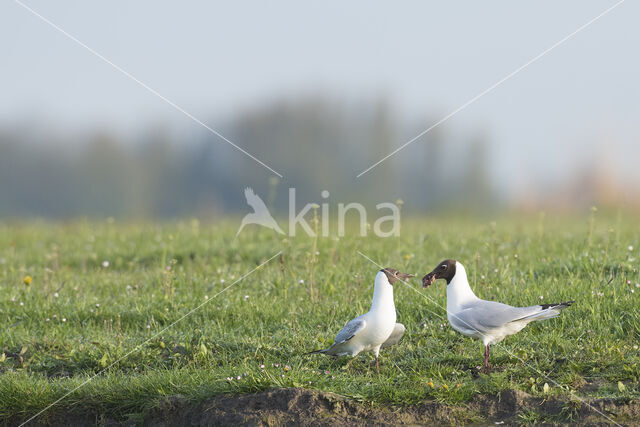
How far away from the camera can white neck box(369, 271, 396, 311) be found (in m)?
5.02

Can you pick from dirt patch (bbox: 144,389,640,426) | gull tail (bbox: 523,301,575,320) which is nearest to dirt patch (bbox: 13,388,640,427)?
dirt patch (bbox: 144,389,640,426)

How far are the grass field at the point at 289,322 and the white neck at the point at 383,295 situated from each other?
1.47 ft

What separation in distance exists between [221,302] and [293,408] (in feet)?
8.54

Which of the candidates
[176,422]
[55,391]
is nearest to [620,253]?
[176,422]

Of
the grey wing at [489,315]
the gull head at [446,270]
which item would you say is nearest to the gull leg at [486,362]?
the grey wing at [489,315]

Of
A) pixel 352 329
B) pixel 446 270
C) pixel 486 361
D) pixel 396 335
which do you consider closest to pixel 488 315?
pixel 486 361

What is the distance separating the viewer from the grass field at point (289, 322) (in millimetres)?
4867

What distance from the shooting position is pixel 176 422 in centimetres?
464

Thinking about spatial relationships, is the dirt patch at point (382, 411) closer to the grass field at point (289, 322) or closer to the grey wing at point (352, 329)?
the grass field at point (289, 322)

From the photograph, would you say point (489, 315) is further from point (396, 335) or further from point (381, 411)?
point (381, 411)

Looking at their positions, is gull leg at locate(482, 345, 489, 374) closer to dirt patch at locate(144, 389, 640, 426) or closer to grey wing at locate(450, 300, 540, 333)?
grey wing at locate(450, 300, 540, 333)

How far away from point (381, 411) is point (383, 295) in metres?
0.87

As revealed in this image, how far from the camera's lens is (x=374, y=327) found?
489 centimetres

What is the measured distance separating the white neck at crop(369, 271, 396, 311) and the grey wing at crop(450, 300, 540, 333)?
0.50 meters
